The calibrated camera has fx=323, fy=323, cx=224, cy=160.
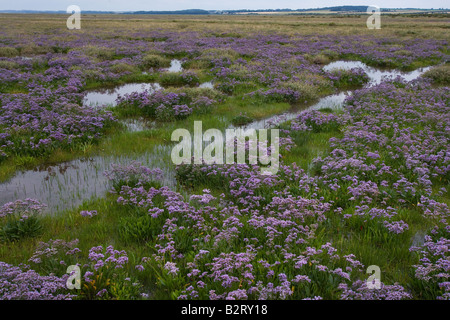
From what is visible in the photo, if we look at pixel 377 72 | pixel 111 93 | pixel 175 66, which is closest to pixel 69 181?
pixel 111 93

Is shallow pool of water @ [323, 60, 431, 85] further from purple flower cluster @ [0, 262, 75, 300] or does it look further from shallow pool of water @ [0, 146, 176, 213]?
purple flower cluster @ [0, 262, 75, 300]

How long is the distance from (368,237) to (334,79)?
15.7m

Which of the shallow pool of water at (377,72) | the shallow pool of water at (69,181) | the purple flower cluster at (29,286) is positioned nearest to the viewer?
the purple flower cluster at (29,286)

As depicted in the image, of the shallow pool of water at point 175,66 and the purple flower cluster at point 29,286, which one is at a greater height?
the shallow pool of water at point 175,66

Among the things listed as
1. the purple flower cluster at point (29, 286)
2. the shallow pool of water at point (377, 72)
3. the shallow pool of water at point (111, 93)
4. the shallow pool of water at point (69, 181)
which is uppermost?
the shallow pool of water at point (377, 72)

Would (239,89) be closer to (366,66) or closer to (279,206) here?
(279,206)

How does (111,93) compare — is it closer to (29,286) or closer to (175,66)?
(175,66)

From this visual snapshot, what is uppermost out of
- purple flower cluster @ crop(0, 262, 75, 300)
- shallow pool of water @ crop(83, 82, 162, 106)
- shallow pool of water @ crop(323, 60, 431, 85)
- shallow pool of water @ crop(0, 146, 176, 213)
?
shallow pool of water @ crop(323, 60, 431, 85)

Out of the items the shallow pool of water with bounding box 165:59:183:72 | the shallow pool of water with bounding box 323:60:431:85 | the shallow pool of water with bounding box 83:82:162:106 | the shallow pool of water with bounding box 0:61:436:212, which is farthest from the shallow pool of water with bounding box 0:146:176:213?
the shallow pool of water with bounding box 323:60:431:85

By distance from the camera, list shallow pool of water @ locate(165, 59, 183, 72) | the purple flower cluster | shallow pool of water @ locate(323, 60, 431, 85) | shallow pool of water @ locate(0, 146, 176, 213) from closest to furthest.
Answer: the purple flower cluster < shallow pool of water @ locate(0, 146, 176, 213) < shallow pool of water @ locate(323, 60, 431, 85) < shallow pool of water @ locate(165, 59, 183, 72)

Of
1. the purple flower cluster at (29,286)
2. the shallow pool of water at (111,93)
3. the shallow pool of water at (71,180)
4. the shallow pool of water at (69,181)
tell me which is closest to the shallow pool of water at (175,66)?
the shallow pool of water at (111,93)

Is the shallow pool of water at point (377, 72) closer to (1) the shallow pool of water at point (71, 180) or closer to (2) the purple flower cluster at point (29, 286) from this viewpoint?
(1) the shallow pool of water at point (71, 180)

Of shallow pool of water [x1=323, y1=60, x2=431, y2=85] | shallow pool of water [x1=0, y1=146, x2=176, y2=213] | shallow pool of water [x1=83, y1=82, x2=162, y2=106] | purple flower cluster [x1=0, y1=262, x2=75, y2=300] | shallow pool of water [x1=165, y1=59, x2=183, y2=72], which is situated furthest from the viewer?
shallow pool of water [x1=165, y1=59, x2=183, y2=72]
